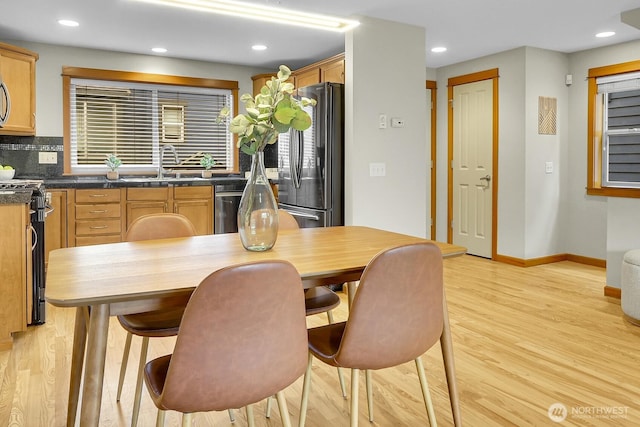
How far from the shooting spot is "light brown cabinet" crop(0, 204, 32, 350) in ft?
9.89

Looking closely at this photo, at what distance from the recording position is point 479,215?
19.2 ft

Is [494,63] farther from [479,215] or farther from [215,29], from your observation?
[215,29]

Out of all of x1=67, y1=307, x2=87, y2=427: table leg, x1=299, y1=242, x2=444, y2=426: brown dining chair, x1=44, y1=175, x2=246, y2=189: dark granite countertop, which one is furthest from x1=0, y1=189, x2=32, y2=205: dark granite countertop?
x1=299, y1=242, x2=444, y2=426: brown dining chair

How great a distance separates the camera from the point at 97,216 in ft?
16.0

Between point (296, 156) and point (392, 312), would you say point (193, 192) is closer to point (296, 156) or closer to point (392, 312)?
point (296, 156)

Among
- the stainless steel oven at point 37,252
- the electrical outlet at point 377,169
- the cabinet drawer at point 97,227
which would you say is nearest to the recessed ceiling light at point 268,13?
the electrical outlet at point 377,169

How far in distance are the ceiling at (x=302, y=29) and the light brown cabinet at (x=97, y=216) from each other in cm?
147

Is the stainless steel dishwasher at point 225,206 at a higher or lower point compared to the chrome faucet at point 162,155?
lower

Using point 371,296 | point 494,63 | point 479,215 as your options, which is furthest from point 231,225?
point 371,296

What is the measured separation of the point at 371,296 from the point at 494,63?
188 inches

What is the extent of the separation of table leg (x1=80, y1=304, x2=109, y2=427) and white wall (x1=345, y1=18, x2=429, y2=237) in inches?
118

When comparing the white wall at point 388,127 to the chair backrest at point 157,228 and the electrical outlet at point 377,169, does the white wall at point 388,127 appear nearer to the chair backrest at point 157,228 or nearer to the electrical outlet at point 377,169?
the electrical outlet at point 377,169

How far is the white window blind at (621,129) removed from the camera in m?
5.04

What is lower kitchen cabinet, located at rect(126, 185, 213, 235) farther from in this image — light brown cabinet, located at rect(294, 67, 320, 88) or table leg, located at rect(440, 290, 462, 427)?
table leg, located at rect(440, 290, 462, 427)
